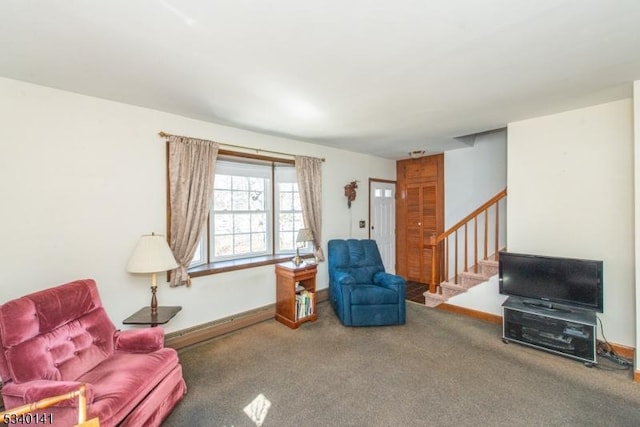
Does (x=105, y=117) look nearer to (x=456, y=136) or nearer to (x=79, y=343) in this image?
(x=79, y=343)

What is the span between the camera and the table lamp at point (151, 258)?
7.77 ft

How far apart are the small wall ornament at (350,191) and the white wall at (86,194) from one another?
2141mm

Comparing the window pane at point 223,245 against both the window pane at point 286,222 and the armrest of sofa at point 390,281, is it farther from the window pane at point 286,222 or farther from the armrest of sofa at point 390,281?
the armrest of sofa at point 390,281

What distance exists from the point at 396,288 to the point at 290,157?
2.25 meters

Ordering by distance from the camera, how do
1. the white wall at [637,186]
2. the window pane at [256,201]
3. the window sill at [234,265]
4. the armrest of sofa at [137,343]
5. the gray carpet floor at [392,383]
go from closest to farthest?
1. the gray carpet floor at [392,383]
2. the armrest of sofa at [137,343]
3. the white wall at [637,186]
4. the window sill at [234,265]
5. the window pane at [256,201]

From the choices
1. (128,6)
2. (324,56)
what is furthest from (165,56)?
(324,56)

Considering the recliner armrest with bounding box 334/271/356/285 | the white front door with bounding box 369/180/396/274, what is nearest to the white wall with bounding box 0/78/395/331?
the recliner armrest with bounding box 334/271/356/285

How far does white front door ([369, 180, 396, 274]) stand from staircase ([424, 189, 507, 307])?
72 cm

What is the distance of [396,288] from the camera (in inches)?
141

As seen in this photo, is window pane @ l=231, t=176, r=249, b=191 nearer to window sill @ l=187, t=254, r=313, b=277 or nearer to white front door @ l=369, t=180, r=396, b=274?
window sill @ l=187, t=254, r=313, b=277

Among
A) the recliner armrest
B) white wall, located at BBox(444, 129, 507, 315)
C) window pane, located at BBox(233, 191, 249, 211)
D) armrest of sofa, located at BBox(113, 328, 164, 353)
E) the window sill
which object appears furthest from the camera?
white wall, located at BBox(444, 129, 507, 315)

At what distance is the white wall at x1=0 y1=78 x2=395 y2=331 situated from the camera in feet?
7.25

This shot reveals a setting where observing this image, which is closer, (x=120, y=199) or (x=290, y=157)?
(x=120, y=199)

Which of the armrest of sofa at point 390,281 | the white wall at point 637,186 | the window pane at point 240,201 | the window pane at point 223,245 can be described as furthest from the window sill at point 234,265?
the white wall at point 637,186
